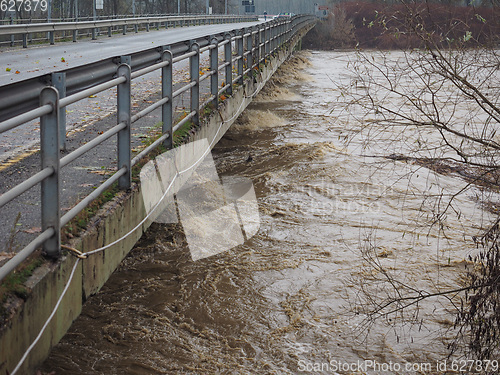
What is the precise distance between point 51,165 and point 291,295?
139 inches

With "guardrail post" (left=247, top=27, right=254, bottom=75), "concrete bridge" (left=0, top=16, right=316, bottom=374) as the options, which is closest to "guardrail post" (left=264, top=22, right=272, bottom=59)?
"guardrail post" (left=247, top=27, right=254, bottom=75)

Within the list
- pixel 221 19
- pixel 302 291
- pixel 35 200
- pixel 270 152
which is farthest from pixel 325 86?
pixel 221 19

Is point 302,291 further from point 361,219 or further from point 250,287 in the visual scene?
point 361,219

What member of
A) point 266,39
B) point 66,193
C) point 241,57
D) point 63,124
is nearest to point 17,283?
point 66,193

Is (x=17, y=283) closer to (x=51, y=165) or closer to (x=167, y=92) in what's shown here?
(x=51, y=165)

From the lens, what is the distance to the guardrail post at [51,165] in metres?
3.85

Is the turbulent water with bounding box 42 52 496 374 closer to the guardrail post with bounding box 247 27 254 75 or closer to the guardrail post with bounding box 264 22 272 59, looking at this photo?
the guardrail post with bounding box 247 27 254 75

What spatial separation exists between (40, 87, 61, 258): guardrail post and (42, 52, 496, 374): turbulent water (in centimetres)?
91

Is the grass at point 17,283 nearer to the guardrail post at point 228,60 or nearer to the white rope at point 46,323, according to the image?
the white rope at point 46,323

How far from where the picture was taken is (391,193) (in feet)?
36.5

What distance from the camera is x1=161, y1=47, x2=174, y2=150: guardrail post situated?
694 centimetres

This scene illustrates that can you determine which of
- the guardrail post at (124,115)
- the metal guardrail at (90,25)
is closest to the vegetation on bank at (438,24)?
the guardrail post at (124,115)

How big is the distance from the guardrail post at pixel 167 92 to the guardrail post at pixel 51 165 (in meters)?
3.09

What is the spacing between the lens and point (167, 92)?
7.06 meters
